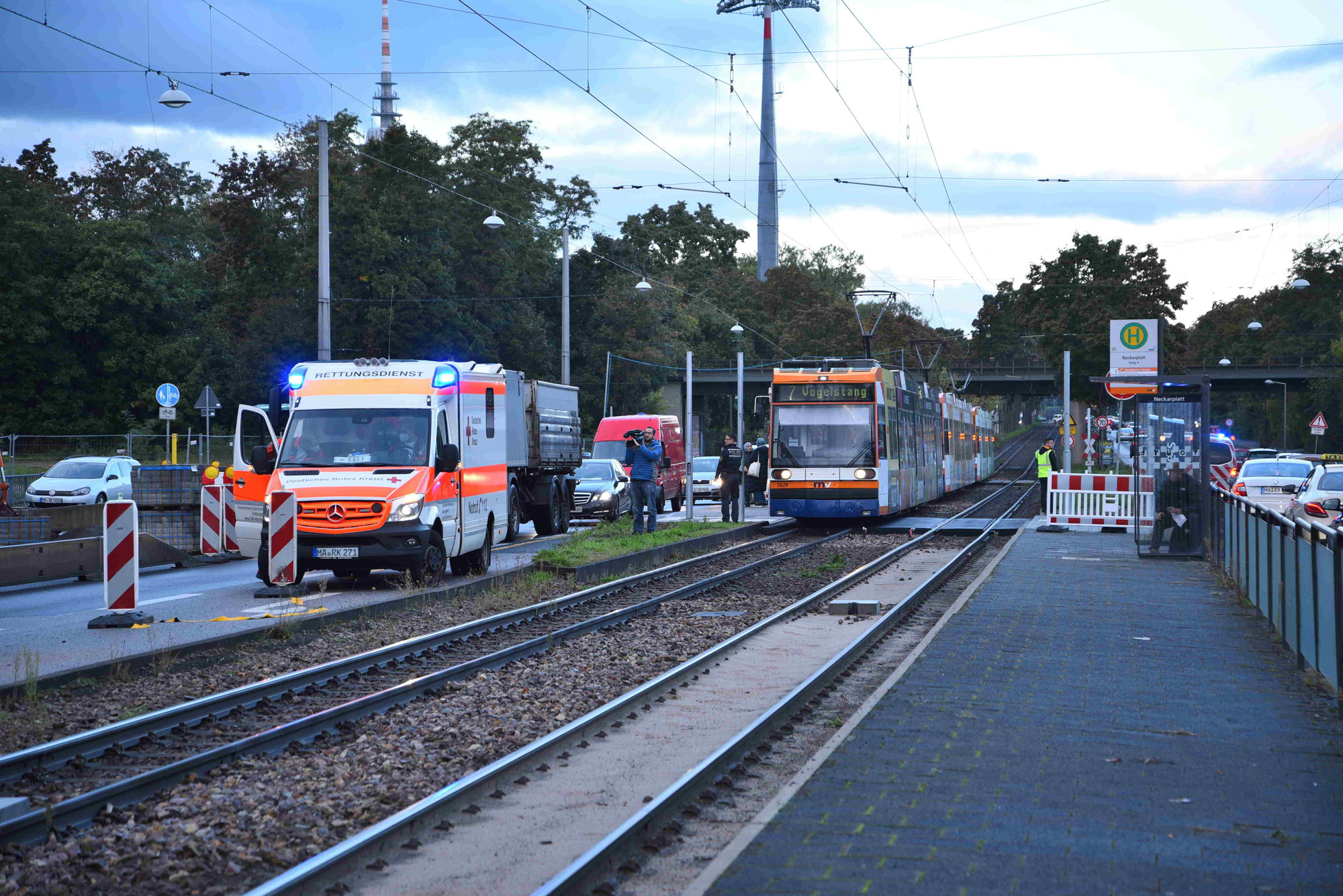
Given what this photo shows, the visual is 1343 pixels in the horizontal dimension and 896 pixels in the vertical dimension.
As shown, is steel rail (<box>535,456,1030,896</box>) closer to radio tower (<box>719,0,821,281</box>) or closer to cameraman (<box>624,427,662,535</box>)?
cameraman (<box>624,427,662,535</box>)

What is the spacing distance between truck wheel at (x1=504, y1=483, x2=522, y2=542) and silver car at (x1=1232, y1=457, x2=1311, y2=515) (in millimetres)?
14221

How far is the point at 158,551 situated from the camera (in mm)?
20938

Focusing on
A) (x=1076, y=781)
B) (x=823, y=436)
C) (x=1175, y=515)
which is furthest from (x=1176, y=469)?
(x=1076, y=781)

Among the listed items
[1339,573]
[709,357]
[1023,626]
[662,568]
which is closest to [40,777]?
[1339,573]

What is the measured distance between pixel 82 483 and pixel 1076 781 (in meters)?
30.6

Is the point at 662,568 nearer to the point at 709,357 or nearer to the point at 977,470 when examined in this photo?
the point at 977,470

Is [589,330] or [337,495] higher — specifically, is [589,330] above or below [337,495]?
above

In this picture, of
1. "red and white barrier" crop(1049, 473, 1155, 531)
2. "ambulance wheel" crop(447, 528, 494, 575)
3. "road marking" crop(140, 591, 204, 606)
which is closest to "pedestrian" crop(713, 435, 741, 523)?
"red and white barrier" crop(1049, 473, 1155, 531)

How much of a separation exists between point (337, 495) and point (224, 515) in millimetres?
6435

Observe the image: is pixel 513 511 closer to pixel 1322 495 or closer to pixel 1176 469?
pixel 1176 469

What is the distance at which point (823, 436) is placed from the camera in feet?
90.7

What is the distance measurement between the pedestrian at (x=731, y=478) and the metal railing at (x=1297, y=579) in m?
14.8

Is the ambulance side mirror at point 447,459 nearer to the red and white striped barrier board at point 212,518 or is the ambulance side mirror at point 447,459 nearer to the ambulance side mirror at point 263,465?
the ambulance side mirror at point 263,465

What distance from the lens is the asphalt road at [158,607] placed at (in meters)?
11.6
